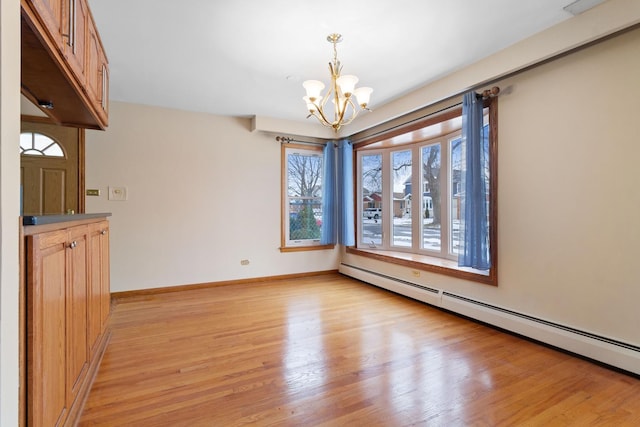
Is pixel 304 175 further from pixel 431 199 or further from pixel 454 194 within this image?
pixel 454 194

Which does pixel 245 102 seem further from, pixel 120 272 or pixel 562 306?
pixel 562 306

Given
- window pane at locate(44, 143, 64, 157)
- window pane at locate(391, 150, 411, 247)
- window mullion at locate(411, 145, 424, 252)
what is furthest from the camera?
window pane at locate(391, 150, 411, 247)

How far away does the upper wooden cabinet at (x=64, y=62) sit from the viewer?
1312 mm

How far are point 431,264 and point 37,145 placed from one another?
448 cm

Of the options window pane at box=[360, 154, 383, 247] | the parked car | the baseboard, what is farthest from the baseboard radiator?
the baseboard

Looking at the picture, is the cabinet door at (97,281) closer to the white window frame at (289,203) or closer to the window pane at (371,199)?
the white window frame at (289,203)

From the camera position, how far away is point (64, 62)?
1570 mm

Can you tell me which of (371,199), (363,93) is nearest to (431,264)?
(371,199)

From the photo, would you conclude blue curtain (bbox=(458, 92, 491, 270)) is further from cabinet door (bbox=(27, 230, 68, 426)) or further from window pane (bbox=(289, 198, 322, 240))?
cabinet door (bbox=(27, 230, 68, 426))

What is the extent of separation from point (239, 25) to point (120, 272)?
3389 mm

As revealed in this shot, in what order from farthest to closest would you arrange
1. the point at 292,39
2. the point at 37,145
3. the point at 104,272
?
the point at 37,145 → the point at 292,39 → the point at 104,272

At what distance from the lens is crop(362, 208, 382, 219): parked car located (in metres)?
4.98

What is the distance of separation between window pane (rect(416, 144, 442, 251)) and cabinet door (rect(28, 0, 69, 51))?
154 inches

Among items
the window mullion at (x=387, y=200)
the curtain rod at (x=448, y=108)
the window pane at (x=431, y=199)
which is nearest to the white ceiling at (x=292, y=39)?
the curtain rod at (x=448, y=108)
